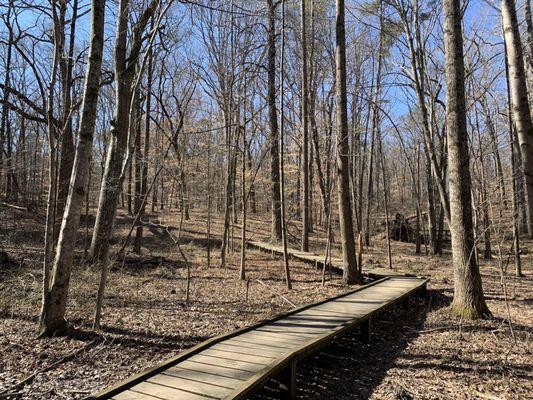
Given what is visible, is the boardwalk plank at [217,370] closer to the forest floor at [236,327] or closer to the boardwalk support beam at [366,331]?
the forest floor at [236,327]

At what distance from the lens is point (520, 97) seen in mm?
5492

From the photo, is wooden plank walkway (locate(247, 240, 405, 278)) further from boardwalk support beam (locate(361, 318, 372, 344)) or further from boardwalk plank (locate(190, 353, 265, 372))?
boardwalk plank (locate(190, 353, 265, 372))

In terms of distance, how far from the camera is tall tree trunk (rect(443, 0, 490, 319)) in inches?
253

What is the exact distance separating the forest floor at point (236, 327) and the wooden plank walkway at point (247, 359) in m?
0.49

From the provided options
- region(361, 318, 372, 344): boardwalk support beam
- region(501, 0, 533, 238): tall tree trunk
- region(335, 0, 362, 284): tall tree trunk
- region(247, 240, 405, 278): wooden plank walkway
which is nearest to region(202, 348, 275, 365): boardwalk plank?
region(361, 318, 372, 344): boardwalk support beam

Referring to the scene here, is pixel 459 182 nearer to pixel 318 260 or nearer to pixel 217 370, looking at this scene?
pixel 217 370

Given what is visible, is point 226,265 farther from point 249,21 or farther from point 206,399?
point 206,399

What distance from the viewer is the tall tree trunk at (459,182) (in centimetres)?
644

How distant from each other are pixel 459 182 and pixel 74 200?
6130 millimetres

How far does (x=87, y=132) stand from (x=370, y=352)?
5.26m

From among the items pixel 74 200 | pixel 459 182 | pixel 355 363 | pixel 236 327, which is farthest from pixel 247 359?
pixel 459 182

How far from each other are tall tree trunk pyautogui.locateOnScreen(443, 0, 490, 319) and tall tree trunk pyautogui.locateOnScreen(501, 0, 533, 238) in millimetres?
893

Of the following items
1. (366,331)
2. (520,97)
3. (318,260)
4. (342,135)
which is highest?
(342,135)

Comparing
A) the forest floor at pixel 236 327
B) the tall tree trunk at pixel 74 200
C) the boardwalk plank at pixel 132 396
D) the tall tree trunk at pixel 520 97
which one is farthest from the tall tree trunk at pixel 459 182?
the tall tree trunk at pixel 74 200
